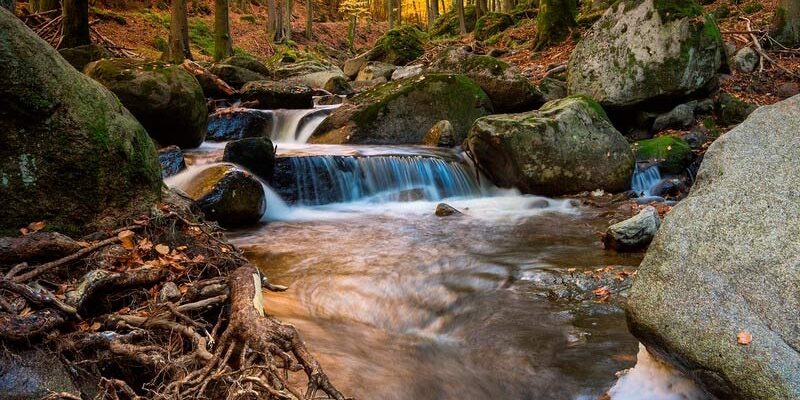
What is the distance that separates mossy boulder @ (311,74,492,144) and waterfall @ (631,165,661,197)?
3698 millimetres

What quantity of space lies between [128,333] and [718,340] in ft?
9.36

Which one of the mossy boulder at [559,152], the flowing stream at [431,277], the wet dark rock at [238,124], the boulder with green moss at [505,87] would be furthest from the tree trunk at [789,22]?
the wet dark rock at [238,124]

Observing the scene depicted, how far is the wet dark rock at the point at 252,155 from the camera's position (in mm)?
8508

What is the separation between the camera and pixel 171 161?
27.2 feet

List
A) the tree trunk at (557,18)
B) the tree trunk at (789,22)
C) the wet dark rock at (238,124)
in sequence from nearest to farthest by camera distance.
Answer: the wet dark rock at (238,124) → the tree trunk at (789,22) → the tree trunk at (557,18)

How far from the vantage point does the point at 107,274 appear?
9.93ft

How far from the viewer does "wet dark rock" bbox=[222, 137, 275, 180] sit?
851 cm

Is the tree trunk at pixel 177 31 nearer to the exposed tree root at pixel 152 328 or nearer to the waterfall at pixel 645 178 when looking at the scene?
the waterfall at pixel 645 178

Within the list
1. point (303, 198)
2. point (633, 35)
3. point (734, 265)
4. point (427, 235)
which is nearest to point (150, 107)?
point (303, 198)

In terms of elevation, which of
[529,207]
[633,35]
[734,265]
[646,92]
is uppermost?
[633,35]

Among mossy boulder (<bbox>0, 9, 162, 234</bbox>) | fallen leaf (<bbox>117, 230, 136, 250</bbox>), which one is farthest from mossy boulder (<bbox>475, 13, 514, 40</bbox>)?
fallen leaf (<bbox>117, 230, 136, 250</bbox>)

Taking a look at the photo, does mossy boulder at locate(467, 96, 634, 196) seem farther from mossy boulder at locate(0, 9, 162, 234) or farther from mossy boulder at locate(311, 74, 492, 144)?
mossy boulder at locate(0, 9, 162, 234)

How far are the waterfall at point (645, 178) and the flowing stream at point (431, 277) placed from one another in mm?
1643

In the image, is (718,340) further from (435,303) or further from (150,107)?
(150,107)
